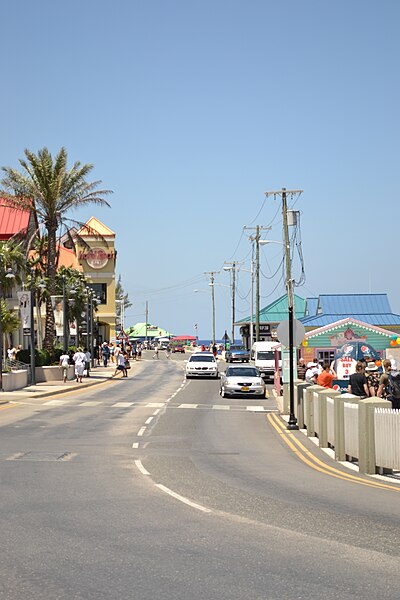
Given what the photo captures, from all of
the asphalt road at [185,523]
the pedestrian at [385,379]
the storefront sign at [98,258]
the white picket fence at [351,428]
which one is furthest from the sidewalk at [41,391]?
the storefront sign at [98,258]

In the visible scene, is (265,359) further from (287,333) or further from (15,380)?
(287,333)

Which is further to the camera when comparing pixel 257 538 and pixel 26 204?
pixel 26 204

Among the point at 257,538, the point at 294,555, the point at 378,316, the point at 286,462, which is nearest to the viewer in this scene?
the point at 294,555

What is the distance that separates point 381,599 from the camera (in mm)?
6164

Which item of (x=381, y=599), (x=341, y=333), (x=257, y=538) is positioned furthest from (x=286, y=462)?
(x=341, y=333)

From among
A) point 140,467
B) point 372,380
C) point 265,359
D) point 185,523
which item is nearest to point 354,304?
point 265,359

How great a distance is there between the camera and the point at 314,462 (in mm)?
16234

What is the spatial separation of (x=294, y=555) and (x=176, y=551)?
105 cm

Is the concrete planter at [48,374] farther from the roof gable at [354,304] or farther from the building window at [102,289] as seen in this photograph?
the building window at [102,289]

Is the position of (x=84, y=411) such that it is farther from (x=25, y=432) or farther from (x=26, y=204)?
(x=26, y=204)

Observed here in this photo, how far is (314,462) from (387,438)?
2.46m

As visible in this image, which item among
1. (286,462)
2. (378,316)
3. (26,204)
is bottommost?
(286,462)

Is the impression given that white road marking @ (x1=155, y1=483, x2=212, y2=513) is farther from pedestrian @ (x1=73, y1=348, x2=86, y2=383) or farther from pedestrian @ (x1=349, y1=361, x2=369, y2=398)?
pedestrian @ (x1=73, y1=348, x2=86, y2=383)

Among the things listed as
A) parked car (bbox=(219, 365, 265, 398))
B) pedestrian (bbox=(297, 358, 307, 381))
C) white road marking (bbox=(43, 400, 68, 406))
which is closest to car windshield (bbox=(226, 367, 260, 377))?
parked car (bbox=(219, 365, 265, 398))
